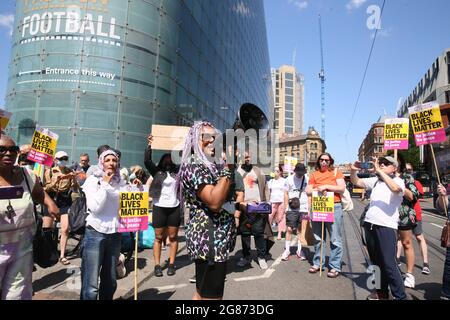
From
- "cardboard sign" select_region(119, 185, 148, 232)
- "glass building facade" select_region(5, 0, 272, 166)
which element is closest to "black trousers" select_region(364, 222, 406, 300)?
"cardboard sign" select_region(119, 185, 148, 232)

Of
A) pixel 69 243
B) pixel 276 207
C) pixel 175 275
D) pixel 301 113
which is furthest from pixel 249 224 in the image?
pixel 301 113

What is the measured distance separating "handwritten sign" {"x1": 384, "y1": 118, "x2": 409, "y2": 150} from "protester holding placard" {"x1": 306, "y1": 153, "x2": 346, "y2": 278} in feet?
3.09

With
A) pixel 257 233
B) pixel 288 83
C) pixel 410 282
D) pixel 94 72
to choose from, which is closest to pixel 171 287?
pixel 257 233

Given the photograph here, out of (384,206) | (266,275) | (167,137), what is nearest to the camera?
(384,206)

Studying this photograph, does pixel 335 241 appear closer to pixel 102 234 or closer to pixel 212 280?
pixel 212 280

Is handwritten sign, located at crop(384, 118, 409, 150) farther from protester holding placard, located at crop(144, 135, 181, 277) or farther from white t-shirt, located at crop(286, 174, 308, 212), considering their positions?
protester holding placard, located at crop(144, 135, 181, 277)

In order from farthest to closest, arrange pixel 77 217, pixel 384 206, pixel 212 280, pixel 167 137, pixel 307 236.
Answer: pixel 167 137 → pixel 307 236 → pixel 77 217 → pixel 384 206 → pixel 212 280

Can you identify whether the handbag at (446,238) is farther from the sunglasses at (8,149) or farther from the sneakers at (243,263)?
the sunglasses at (8,149)

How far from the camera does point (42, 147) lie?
5.35 metres

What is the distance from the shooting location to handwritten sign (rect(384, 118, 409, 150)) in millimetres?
4809

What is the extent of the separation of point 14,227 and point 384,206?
3.65 m

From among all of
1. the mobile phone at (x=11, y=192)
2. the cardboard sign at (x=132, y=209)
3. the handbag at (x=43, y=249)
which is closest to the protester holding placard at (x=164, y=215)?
the cardboard sign at (x=132, y=209)
